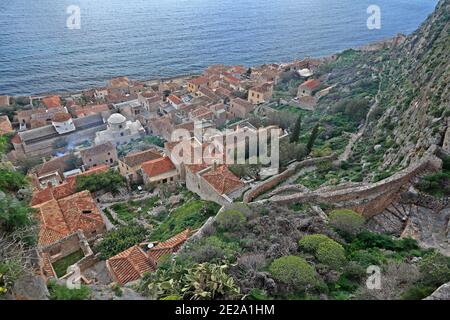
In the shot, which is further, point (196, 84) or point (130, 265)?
point (196, 84)

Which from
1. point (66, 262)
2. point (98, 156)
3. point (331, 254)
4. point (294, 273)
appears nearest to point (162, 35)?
point (98, 156)

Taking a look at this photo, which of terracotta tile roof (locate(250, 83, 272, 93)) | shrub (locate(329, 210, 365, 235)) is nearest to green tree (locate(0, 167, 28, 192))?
shrub (locate(329, 210, 365, 235))

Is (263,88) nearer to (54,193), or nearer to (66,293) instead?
(54,193)

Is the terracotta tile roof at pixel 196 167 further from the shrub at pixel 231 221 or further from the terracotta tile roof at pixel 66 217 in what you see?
the shrub at pixel 231 221

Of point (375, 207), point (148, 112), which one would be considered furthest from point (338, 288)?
point (148, 112)

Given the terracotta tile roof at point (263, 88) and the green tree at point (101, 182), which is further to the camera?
the terracotta tile roof at point (263, 88)

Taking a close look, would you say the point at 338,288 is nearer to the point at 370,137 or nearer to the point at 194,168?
the point at 194,168

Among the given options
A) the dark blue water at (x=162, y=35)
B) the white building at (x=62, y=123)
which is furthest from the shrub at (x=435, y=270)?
the dark blue water at (x=162, y=35)
